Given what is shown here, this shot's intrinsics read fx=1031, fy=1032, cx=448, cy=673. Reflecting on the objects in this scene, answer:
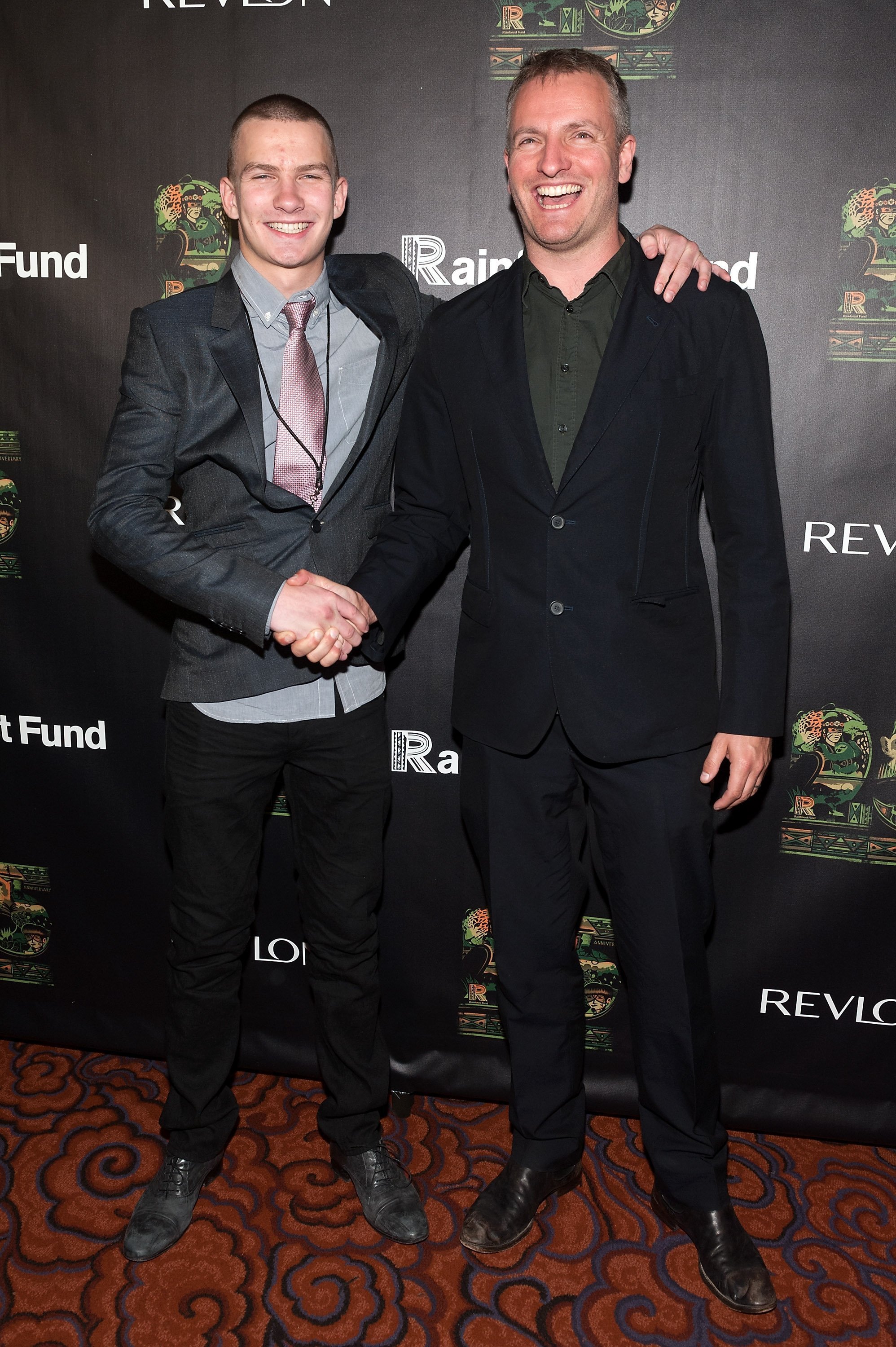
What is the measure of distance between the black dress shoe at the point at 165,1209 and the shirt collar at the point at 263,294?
1.75 metres

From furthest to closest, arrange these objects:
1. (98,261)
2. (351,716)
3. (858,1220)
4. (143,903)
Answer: (143,903), (98,261), (858,1220), (351,716)

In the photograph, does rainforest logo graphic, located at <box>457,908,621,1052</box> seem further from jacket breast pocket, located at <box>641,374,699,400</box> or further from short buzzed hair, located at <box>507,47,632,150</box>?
short buzzed hair, located at <box>507,47,632,150</box>

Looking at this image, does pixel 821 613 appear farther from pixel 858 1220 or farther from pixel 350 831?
pixel 858 1220

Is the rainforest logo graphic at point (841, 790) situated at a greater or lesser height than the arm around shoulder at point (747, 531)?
lesser

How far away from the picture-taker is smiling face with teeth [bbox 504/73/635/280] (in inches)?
70.9

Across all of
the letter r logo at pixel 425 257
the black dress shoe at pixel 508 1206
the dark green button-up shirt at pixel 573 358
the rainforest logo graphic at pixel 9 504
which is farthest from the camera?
the rainforest logo graphic at pixel 9 504

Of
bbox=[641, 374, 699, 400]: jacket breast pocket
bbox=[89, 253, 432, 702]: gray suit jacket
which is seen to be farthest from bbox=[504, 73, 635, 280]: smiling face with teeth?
bbox=[89, 253, 432, 702]: gray suit jacket

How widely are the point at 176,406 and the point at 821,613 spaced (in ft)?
4.73

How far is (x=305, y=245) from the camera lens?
1.89 meters

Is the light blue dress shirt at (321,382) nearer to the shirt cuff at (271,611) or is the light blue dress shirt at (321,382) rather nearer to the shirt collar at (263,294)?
the shirt collar at (263,294)

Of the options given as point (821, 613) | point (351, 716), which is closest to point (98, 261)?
point (351, 716)

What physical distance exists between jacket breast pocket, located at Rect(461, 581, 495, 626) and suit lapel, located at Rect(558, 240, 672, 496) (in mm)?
261

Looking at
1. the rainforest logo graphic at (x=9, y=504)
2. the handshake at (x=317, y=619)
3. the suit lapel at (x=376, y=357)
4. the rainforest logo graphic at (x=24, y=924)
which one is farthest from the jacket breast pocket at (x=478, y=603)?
the rainforest logo graphic at (x=24, y=924)

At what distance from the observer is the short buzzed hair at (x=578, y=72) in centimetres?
182
